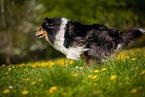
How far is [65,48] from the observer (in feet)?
10.8

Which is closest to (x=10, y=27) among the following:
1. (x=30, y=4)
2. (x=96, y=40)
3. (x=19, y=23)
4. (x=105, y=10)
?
(x=19, y=23)

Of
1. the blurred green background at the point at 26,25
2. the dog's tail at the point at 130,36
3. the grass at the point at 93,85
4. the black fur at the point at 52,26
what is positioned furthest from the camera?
the blurred green background at the point at 26,25

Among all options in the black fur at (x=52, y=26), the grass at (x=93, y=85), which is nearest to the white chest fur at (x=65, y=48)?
the black fur at (x=52, y=26)

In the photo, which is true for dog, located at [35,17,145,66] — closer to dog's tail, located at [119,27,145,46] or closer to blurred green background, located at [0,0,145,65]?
dog's tail, located at [119,27,145,46]

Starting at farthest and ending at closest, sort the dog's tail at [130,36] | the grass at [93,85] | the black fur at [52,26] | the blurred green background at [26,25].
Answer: the blurred green background at [26,25], the black fur at [52,26], the dog's tail at [130,36], the grass at [93,85]

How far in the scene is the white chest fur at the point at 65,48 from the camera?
3252 millimetres

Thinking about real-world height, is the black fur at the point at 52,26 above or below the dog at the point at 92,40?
above

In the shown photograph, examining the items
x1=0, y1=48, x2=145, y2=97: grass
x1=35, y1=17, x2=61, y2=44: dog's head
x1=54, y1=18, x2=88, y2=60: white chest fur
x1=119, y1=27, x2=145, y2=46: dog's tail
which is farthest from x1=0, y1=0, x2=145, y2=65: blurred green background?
x1=0, y1=48, x2=145, y2=97: grass

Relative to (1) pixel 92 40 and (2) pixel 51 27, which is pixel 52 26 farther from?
(1) pixel 92 40

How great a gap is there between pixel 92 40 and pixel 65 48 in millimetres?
683

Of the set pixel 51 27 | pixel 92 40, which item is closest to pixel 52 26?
pixel 51 27

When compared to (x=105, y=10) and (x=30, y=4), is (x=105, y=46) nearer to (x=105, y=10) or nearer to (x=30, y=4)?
(x=105, y=10)

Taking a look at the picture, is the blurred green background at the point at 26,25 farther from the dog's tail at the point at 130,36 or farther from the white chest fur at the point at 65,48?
the dog's tail at the point at 130,36

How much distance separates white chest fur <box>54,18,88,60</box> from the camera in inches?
128
